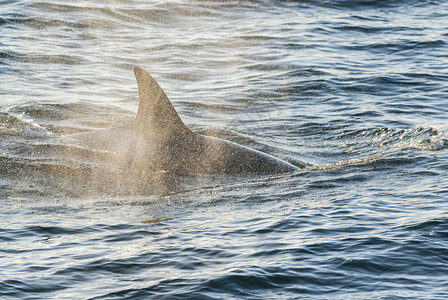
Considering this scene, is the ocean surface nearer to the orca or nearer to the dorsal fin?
the orca

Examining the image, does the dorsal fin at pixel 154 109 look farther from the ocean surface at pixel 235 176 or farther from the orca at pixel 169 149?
the ocean surface at pixel 235 176

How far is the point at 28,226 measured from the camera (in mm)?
10000

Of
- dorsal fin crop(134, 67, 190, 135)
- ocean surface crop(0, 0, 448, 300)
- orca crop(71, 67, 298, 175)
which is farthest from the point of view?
orca crop(71, 67, 298, 175)

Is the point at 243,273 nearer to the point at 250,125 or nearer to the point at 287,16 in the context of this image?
the point at 250,125

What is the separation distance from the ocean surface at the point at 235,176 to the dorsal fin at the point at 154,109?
931 millimetres

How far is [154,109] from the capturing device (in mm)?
12531

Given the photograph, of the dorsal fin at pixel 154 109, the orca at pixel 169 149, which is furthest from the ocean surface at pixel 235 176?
the dorsal fin at pixel 154 109

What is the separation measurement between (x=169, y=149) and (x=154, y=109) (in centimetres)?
72

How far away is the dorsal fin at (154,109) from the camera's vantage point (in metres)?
12.4

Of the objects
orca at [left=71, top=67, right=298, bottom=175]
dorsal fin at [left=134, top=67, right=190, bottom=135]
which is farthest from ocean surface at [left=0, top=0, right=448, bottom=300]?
dorsal fin at [left=134, top=67, right=190, bottom=135]

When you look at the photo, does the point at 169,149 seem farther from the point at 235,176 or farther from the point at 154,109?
the point at 235,176

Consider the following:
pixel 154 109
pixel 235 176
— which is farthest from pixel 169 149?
pixel 235 176

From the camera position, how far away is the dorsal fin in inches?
488

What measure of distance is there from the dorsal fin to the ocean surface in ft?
3.05
